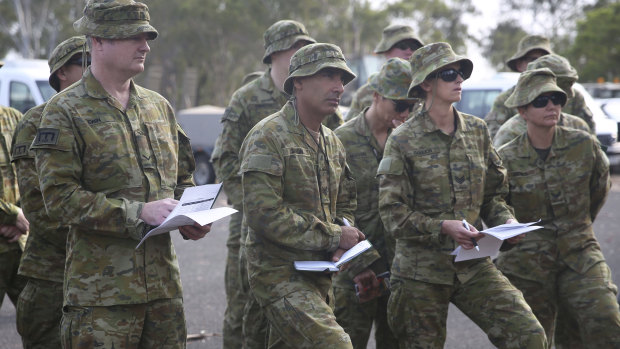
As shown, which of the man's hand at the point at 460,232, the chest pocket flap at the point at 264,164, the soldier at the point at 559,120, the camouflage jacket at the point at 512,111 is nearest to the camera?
the chest pocket flap at the point at 264,164

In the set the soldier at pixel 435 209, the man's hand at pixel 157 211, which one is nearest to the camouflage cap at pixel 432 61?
the soldier at pixel 435 209

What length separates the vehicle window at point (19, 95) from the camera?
12.8 m

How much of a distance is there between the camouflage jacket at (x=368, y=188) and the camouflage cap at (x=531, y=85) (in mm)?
997

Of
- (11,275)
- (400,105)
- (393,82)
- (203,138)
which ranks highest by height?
(393,82)

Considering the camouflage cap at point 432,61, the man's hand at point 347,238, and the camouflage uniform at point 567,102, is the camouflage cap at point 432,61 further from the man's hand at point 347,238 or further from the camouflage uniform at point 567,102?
the camouflage uniform at point 567,102

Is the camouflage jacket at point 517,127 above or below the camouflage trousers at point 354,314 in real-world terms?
above

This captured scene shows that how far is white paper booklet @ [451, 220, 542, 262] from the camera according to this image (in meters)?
4.15

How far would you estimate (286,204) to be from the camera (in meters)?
4.09

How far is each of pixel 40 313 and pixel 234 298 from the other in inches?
57.2

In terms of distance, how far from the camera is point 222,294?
8.45 meters

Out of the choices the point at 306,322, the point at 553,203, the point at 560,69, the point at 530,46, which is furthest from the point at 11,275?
the point at 530,46

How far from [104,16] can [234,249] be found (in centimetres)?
262

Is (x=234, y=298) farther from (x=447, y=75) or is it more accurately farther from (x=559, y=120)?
(x=559, y=120)

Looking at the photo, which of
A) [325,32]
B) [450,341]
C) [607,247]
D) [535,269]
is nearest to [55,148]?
[535,269]
